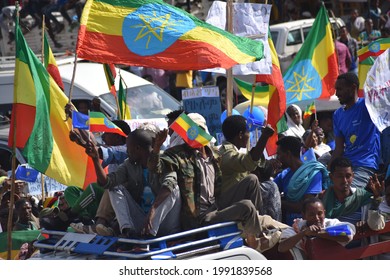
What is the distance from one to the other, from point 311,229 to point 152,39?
233cm

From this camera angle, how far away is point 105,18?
887cm

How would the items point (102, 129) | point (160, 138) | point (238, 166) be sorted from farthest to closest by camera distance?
1. point (102, 129)
2. point (238, 166)
3. point (160, 138)

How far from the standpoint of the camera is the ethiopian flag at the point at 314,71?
41.0ft

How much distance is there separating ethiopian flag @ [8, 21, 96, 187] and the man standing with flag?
7.77 feet

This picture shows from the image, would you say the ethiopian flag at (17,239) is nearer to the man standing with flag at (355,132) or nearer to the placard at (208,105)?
the placard at (208,105)

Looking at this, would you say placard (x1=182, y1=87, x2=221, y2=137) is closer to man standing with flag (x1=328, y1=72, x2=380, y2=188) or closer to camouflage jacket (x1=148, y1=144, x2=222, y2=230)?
man standing with flag (x1=328, y1=72, x2=380, y2=188)

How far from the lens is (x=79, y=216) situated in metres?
8.23

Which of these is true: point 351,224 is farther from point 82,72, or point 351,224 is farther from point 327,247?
point 82,72

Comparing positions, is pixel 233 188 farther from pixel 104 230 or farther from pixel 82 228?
pixel 82 228

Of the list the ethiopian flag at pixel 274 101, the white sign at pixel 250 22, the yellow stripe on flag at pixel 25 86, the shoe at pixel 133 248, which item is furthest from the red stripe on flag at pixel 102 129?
the white sign at pixel 250 22

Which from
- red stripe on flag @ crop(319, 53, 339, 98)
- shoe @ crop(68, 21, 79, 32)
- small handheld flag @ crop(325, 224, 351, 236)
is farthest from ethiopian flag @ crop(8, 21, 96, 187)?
shoe @ crop(68, 21, 79, 32)

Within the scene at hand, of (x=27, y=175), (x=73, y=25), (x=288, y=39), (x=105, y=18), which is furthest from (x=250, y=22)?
(x=73, y=25)
